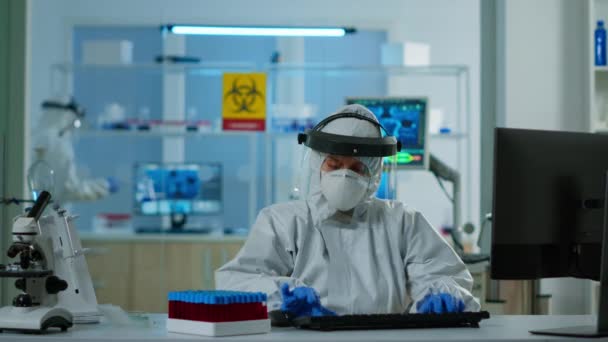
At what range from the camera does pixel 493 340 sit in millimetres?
2080

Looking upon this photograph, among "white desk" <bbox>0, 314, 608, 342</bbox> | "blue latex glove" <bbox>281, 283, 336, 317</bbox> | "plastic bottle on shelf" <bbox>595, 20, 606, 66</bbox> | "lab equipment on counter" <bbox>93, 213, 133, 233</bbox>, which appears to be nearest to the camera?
"white desk" <bbox>0, 314, 608, 342</bbox>

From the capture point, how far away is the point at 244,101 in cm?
618

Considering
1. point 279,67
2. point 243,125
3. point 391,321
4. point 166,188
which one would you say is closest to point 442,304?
point 391,321

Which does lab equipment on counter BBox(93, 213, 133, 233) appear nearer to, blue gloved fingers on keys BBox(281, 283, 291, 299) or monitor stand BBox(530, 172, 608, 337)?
blue gloved fingers on keys BBox(281, 283, 291, 299)

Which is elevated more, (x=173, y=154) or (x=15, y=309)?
(x=173, y=154)

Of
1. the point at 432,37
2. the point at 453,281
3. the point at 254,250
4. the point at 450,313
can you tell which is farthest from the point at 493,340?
the point at 432,37

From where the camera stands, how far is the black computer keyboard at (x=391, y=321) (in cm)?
219

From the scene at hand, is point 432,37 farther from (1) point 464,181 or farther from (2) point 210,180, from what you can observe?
(2) point 210,180

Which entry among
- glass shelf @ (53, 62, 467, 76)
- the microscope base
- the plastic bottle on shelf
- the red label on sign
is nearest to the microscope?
the microscope base

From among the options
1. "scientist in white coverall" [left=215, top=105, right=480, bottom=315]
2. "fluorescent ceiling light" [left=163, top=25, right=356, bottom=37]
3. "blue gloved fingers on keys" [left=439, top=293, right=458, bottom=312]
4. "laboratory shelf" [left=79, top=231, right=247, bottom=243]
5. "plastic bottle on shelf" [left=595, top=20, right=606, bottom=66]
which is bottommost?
"laboratory shelf" [left=79, top=231, right=247, bottom=243]

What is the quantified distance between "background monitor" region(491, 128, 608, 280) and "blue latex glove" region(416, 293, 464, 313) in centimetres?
19

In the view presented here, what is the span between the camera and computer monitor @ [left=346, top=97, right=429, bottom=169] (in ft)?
17.0

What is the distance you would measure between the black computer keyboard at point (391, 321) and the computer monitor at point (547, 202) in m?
0.14

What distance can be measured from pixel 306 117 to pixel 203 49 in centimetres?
166
